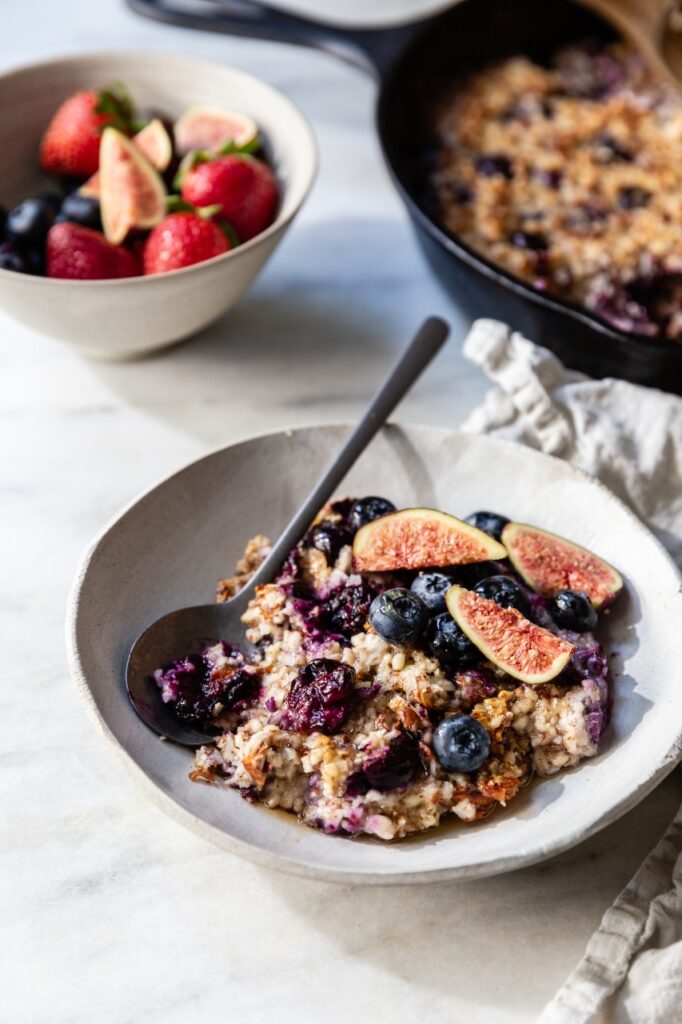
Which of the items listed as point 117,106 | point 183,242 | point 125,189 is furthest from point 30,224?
point 117,106

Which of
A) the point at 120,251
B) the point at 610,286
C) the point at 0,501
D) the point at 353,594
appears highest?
the point at 610,286

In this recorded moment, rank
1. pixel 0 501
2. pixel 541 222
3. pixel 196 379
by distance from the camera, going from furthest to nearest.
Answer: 1. pixel 541 222
2. pixel 196 379
3. pixel 0 501

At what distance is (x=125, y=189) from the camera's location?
2.06 meters

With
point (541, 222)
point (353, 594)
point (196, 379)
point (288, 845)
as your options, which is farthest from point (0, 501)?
point (541, 222)

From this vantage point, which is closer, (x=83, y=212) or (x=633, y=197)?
(x=83, y=212)

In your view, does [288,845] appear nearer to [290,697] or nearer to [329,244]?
[290,697]

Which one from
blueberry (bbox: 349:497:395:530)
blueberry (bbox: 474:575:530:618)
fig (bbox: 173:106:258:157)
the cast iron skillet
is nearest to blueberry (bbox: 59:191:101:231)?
fig (bbox: 173:106:258:157)

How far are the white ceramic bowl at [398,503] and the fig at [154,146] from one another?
76 centimetres

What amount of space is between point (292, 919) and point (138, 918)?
0.20 meters

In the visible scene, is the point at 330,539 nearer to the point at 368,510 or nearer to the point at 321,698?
the point at 368,510

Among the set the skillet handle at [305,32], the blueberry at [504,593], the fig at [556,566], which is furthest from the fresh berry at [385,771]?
the skillet handle at [305,32]

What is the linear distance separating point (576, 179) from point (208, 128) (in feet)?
2.72

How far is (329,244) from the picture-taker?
2518 millimetres

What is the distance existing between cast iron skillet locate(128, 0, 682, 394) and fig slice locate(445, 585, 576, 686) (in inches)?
26.0
